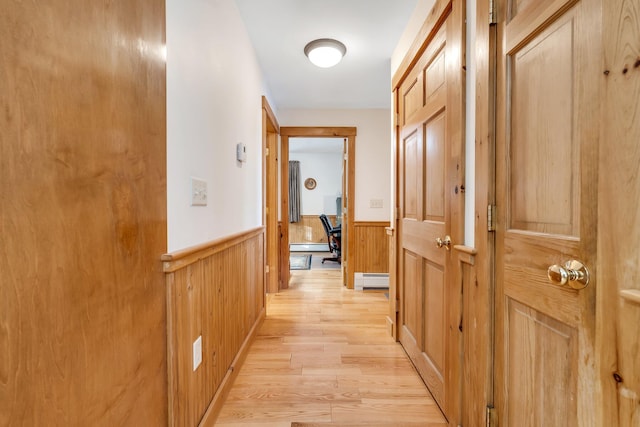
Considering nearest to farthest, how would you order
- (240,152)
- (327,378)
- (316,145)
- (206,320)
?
(206,320)
(327,378)
(240,152)
(316,145)

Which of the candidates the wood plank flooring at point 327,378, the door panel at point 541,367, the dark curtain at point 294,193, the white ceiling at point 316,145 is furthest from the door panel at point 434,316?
the dark curtain at point 294,193

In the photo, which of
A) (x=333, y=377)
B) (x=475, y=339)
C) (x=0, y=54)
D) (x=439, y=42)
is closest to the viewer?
(x=0, y=54)

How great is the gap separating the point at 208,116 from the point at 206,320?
1.00 m

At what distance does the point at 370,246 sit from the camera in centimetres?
384

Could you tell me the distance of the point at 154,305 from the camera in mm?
968

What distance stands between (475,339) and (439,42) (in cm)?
152

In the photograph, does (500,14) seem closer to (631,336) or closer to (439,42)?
(439,42)

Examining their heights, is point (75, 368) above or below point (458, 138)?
below

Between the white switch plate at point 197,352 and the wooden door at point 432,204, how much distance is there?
46.7 inches

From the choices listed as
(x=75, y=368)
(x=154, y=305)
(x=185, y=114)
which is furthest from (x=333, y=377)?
(x=185, y=114)

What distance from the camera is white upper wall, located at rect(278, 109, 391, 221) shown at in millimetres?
3820

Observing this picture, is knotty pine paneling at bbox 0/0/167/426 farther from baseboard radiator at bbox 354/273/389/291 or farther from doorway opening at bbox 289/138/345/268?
doorway opening at bbox 289/138/345/268

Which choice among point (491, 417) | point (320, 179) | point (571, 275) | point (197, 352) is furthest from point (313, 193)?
point (571, 275)

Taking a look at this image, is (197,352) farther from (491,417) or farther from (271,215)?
(271,215)
